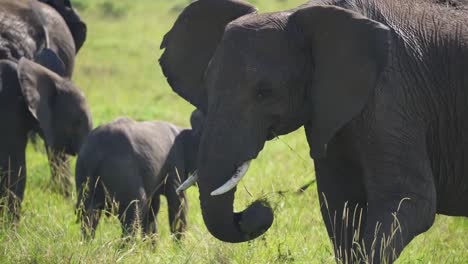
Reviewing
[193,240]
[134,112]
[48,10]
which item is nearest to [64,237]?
[193,240]

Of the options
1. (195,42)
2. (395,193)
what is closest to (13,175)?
(195,42)

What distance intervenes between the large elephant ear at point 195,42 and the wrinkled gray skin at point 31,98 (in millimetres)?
2035

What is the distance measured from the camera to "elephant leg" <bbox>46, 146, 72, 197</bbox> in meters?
8.97

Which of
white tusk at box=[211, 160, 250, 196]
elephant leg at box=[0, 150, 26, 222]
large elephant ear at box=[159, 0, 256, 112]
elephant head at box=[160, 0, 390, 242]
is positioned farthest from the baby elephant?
white tusk at box=[211, 160, 250, 196]

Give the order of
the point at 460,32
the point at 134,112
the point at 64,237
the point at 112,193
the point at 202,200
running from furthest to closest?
1. the point at 134,112
2. the point at 112,193
3. the point at 64,237
4. the point at 460,32
5. the point at 202,200

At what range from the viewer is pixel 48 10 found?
992 cm

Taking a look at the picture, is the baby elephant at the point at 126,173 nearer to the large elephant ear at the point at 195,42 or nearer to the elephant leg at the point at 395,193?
the large elephant ear at the point at 195,42

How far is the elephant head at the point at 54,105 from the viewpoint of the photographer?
27.5ft

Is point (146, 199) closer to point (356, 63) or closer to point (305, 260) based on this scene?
point (305, 260)

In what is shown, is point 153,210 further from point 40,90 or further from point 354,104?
point 354,104

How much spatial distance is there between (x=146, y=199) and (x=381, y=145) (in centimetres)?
327

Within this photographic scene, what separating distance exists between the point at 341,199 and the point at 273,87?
2.64 ft

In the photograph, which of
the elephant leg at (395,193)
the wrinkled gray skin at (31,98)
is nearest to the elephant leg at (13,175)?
the wrinkled gray skin at (31,98)

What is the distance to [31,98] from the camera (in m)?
8.34
